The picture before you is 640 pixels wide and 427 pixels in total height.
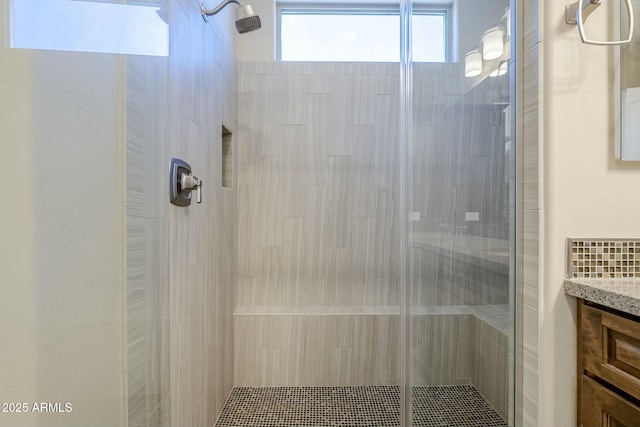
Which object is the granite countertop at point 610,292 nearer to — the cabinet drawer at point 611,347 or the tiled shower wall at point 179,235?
the cabinet drawer at point 611,347

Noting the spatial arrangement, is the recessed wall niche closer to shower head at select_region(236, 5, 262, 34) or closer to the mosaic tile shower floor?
shower head at select_region(236, 5, 262, 34)

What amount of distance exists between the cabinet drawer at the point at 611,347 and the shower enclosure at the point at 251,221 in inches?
8.2

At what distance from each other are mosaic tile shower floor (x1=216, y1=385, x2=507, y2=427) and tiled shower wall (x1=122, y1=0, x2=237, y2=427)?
169 millimetres

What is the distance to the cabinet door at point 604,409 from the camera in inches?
33.9

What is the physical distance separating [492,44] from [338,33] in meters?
1.94

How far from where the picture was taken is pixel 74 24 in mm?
728

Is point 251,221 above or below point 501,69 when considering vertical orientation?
below

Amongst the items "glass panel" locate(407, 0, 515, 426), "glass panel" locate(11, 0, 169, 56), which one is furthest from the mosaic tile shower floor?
"glass panel" locate(11, 0, 169, 56)

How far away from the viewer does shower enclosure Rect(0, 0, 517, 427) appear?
0.68m

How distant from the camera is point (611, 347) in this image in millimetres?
928

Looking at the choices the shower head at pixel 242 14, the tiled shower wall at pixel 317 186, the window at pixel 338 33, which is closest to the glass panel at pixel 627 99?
the shower head at pixel 242 14

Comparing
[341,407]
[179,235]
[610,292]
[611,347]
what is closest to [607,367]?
[611,347]

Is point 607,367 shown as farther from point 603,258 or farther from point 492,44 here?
point 492,44

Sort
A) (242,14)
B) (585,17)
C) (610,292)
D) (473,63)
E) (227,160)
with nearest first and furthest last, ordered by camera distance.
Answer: (610,292), (585,17), (473,63), (242,14), (227,160)
